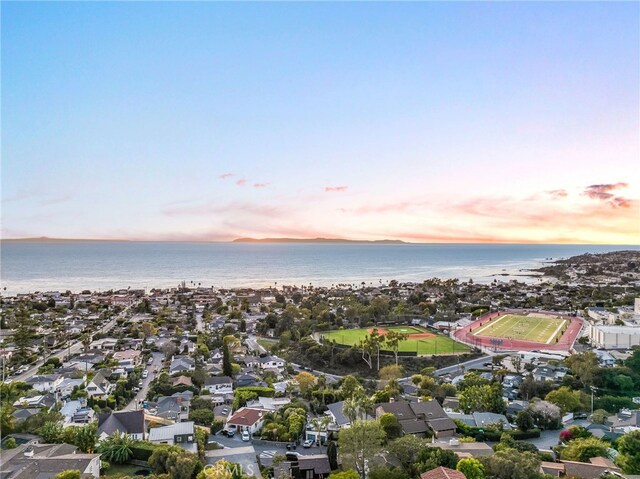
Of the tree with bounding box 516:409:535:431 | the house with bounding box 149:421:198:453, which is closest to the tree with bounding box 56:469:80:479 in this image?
the house with bounding box 149:421:198:453

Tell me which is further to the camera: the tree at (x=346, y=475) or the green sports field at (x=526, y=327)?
the green sports field at (x=526, y=327)

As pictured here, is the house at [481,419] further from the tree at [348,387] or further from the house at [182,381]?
the house at [182,381]

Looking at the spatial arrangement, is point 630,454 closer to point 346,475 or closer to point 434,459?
point 434,459

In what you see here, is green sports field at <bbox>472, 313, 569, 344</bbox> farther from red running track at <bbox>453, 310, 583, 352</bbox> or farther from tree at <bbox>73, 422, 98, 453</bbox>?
tree at <bbox>73, 422, 98, 453</bbox>

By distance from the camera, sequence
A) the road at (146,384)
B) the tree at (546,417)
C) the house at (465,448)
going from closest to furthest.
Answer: the house at (465,448) < the tree at (546,417) < the road at (146,384)

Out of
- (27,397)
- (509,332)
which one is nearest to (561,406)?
(509,332)

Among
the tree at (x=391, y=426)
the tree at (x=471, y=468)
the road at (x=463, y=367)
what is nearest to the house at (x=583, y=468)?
the tree at (x=471, y=468)

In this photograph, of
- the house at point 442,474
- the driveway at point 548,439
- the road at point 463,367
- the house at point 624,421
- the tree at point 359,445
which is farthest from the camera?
the road at point 463,367
